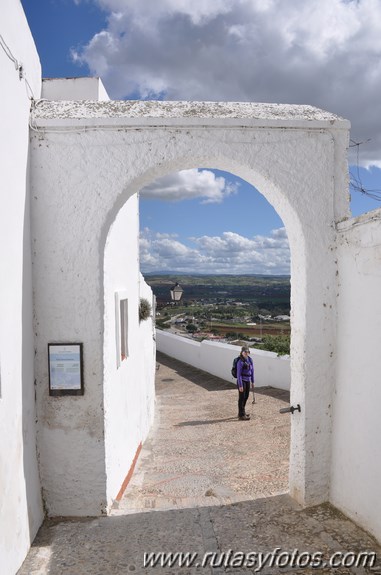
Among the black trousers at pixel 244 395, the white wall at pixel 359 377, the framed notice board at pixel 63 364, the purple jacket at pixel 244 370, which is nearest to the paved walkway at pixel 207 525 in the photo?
the white wall at pixel 359 377

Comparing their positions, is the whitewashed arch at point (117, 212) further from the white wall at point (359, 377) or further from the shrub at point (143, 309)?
the shrub at point (143, 309)

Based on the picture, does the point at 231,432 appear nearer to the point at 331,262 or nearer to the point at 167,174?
the point at 331,262

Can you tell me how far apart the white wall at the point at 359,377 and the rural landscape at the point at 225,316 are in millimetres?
7533

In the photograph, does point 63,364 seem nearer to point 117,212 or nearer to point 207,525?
point 117,212

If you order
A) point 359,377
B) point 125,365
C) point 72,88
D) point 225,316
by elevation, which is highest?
point 72,88

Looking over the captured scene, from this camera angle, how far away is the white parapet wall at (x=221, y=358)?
1082cm

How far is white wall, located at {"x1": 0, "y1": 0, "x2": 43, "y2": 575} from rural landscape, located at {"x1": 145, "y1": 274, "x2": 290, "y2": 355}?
7968mm

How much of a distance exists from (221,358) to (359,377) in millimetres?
10110

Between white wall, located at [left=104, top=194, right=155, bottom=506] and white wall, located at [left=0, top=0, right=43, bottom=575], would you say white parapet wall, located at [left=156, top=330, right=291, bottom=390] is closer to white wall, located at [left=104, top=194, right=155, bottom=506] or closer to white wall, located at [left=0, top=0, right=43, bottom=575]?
white wall, located at [left=104, top=194, right=155, bottom=506]

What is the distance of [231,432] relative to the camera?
755cm

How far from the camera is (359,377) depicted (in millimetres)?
4027

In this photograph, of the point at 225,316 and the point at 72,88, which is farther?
the point at 225,316

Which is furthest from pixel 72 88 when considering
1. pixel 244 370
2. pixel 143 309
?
pixel 244 370

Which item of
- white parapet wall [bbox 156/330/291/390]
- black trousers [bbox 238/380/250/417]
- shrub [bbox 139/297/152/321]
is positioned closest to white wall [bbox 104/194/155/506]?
shrub [bbox 139/297/152/321]
